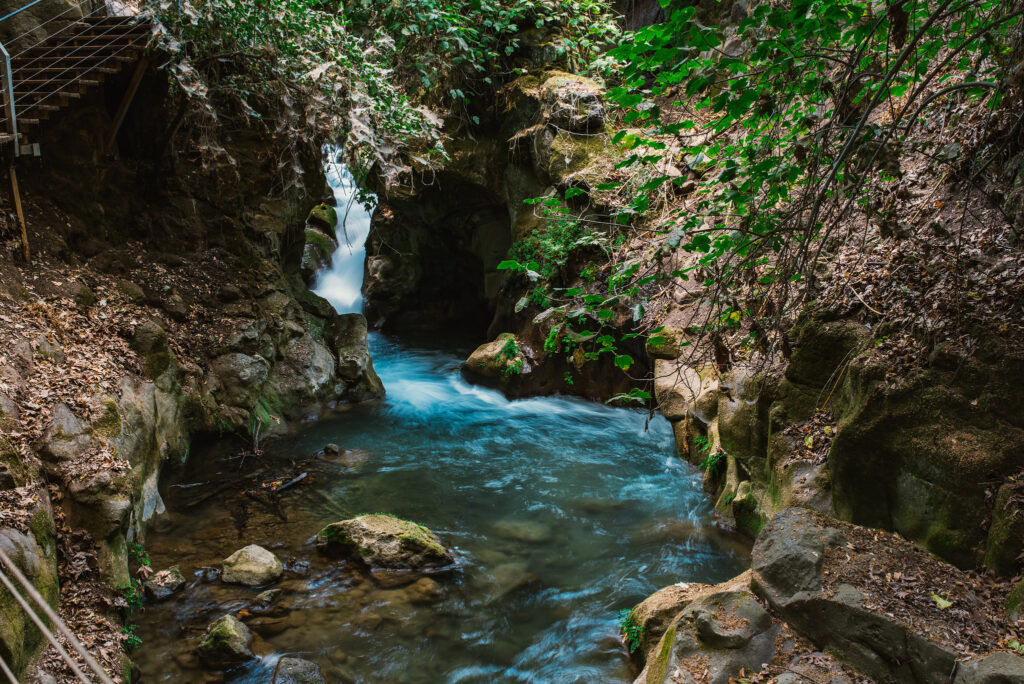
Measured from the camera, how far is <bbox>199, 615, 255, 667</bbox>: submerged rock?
4508mm

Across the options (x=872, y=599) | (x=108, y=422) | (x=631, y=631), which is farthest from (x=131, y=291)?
(x=872, y=599)

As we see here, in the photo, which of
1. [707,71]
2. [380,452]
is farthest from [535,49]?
[707,71]

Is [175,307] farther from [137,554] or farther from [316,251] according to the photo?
[316,251]

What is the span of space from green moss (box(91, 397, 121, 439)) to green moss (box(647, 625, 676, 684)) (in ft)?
16.4

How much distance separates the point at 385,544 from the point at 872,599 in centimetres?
433

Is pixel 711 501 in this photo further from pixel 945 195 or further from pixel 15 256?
pixel 15 256

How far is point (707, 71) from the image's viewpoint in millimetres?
2766

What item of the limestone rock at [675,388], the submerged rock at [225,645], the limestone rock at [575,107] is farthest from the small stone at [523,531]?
the limestone rock at [575,107]

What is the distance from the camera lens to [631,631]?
473 cm

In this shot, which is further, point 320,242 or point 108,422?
point 320,242

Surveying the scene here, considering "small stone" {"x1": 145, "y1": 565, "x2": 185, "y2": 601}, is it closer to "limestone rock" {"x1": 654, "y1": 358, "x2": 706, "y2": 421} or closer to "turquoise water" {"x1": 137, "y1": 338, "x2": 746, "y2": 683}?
"turquoise water" {"x1": 137, "y1": 338, "x2": 746, "y2": 683}

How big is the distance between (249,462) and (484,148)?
9.00 m

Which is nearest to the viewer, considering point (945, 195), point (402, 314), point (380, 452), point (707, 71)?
point (707, 71)

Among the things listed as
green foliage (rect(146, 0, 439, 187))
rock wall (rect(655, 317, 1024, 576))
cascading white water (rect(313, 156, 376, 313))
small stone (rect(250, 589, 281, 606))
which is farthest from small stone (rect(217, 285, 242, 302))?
cascading white water (rect(313, 156, 376, 313))
